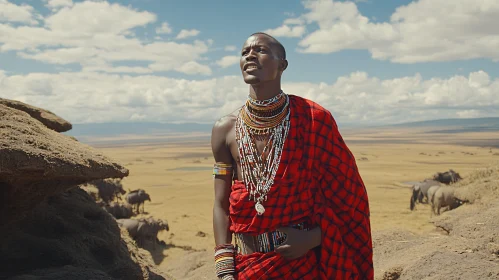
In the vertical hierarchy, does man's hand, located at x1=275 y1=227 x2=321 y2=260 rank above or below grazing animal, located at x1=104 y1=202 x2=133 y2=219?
above

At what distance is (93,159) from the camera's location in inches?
163

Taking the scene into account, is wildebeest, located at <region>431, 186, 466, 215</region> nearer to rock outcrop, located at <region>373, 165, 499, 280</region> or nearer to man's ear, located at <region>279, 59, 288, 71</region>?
rock outcrop, located at <region>373, 165, 499, 280</region>

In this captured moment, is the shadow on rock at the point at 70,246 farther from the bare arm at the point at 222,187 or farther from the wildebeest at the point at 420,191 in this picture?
the wildebeest at the point at 420,191

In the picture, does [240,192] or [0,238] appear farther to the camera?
[0,238]

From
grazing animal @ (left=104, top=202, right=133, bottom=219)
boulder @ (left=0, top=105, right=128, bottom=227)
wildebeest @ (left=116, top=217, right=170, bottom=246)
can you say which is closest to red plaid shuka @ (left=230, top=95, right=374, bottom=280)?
boulder @ (left=0, top=105, right=128, bottom=227)

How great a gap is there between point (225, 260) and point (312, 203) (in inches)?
27.3

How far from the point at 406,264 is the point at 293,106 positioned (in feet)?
9.13

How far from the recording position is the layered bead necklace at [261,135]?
8.74 feet

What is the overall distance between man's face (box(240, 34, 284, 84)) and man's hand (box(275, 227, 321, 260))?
3.27ft

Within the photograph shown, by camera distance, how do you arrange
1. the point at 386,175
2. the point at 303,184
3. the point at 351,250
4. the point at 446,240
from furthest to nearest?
the point at 386,175, the point at 446,240, the point at 351,250, the point at 303,184

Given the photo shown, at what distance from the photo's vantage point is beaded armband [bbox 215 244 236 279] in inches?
104

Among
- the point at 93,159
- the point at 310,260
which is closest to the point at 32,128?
the point at 93,159

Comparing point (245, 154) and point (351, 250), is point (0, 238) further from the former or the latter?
point (351, 250)

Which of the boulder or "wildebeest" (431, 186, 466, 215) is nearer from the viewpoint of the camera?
the boulder
